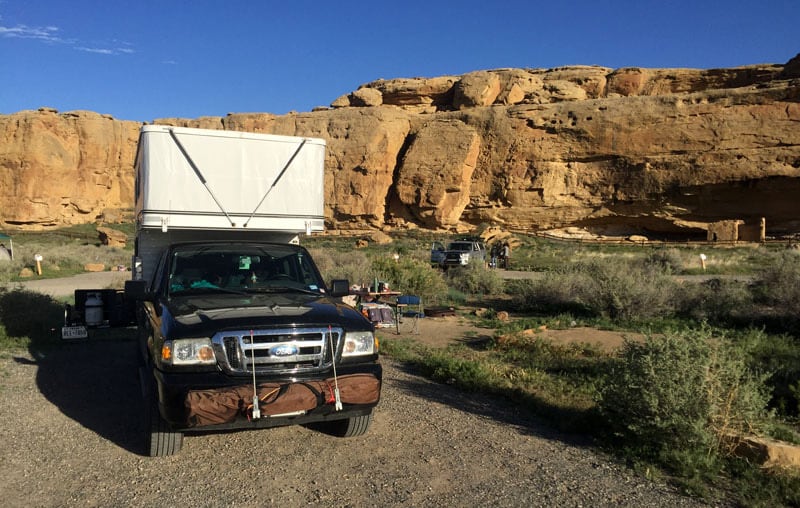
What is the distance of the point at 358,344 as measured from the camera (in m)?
4.77

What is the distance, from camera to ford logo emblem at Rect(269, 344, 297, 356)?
4.36 meters

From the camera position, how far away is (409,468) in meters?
4.44

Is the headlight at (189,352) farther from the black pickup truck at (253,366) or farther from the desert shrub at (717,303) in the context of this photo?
the desert shrub at (717,303)

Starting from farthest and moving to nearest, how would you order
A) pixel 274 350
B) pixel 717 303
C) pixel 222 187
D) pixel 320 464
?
pixel 717 303, pixel 222 187, pixel 320 464, pixel 274 350

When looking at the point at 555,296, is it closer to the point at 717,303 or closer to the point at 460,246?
the point at 717,303

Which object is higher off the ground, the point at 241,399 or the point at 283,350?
the point at 283,350

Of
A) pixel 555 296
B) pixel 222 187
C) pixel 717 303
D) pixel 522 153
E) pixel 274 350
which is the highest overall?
pixel 522 153

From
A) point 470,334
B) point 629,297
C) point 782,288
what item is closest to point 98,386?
point 470,334

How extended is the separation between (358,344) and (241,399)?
1075 mm

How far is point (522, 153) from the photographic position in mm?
51469

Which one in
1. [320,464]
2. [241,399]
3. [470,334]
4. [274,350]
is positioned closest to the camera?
[241,399]

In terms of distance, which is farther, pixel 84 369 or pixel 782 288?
pixel 782 288

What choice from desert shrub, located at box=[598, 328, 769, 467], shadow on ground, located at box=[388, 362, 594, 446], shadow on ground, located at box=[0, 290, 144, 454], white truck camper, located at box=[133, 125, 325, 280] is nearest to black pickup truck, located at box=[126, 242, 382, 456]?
shadow on ground, located at box=[0, 290, 144, 454]

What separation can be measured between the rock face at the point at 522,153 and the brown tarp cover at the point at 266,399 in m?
48.3
